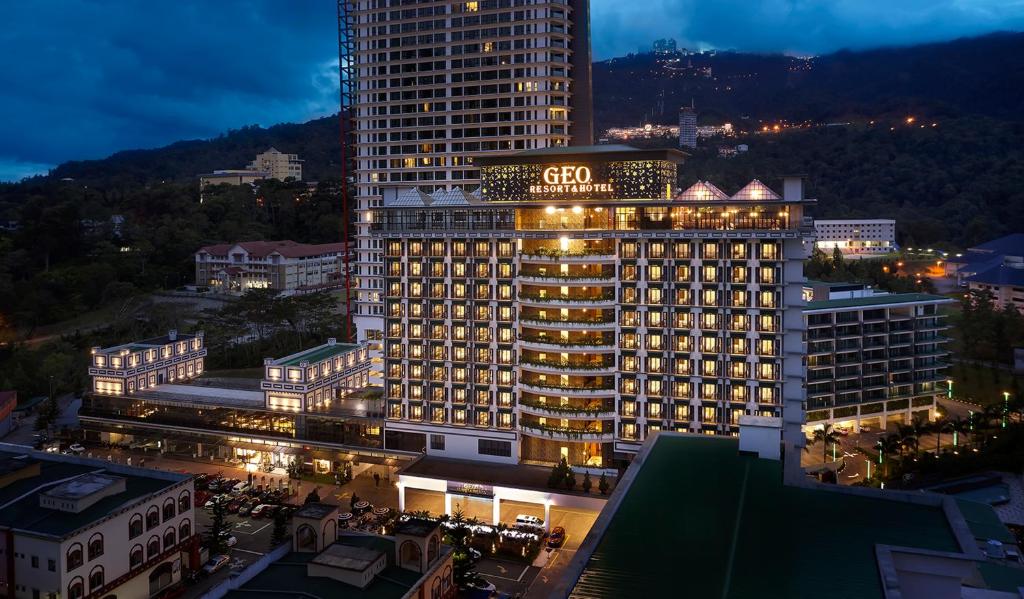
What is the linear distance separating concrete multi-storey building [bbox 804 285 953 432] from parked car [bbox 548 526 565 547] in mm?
34112

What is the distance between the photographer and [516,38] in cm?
9669

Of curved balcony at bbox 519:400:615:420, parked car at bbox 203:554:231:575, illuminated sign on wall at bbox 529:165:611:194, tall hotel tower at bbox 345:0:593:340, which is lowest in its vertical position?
parked car at bbox 203:554:231:575

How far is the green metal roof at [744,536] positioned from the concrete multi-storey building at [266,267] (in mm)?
118481

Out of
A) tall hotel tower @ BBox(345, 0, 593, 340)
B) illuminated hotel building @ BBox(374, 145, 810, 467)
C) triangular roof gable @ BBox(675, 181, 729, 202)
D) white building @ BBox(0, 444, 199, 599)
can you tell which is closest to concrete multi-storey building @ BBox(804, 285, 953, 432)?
illuminated hotel building @ BBox(374, 145, 810, 467)

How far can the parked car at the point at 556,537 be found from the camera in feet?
176

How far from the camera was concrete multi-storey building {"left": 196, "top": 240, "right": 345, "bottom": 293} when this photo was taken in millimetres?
147500

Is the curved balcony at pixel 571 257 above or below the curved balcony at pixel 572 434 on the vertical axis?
above

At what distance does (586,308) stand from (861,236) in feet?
499

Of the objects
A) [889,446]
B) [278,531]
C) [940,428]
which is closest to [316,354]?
[278,531]

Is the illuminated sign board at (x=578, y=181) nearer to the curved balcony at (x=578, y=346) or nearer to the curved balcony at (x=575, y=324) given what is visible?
the curved balcony at (x=575, y=324)

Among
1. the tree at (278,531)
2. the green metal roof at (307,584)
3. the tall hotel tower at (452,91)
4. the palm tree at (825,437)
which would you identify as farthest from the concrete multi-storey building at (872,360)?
the green metal roof at (307,584)

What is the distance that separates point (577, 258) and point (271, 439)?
32.6m

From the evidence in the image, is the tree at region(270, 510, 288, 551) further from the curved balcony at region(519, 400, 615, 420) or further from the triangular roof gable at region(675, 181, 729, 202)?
the triangular roof gable at region(675, 181, 729, 202)

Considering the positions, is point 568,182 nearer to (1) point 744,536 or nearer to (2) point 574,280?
(2) point 574,280
